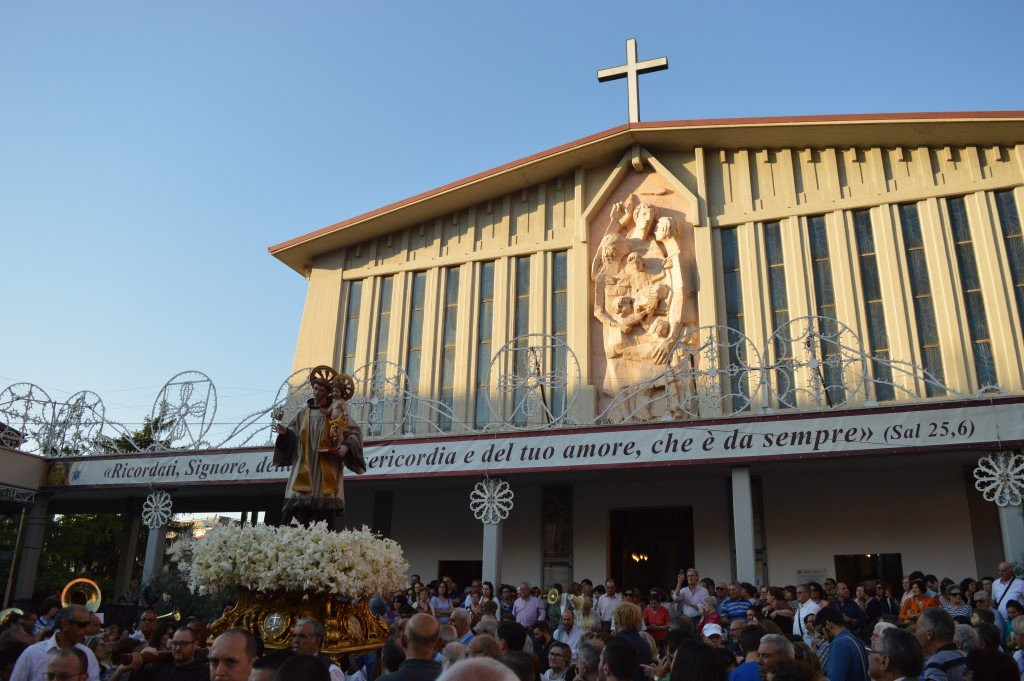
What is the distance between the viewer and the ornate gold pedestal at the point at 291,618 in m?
5.47

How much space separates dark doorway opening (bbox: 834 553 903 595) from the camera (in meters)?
16.2

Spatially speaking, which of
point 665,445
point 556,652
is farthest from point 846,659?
point 665,445

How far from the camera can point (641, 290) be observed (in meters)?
19.9

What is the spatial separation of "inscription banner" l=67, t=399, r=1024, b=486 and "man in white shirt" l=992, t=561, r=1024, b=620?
3.16 meters

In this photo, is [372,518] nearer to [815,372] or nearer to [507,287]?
[507,287]

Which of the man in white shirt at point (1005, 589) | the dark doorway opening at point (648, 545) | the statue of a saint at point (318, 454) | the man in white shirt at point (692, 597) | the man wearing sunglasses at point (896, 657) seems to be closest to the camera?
the man wearing sunglasses at point (896, 657)

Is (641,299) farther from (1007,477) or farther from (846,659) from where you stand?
(846,659)

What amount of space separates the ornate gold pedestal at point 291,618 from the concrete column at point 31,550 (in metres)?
14.9

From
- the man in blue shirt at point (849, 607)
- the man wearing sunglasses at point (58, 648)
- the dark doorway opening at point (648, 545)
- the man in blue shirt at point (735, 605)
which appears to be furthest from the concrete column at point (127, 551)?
the man in blue shirt at point (849, 607)

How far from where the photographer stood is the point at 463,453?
15914mm

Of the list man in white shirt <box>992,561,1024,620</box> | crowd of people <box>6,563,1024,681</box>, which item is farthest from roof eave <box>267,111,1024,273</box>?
crowd of people <box>6,563,1024,681</box>

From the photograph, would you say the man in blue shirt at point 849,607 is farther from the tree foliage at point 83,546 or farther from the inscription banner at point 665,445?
the tree foliage at point 83,546

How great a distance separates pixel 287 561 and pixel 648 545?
1449 centimetres

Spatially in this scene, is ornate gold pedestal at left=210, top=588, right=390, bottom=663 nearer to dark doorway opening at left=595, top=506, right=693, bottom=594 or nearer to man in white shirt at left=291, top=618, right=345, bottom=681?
man in white shirt at left=291, top=618, right=345, bottom=681
